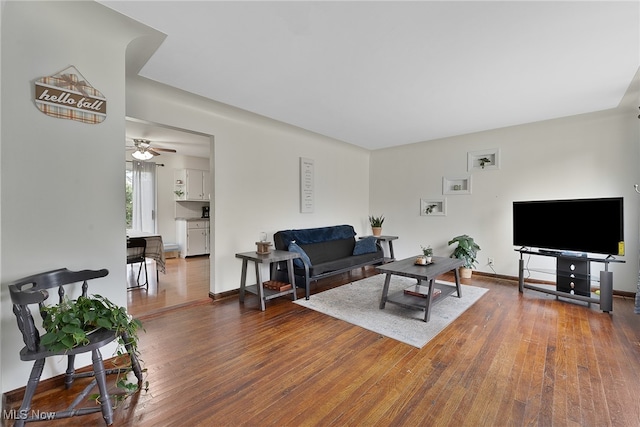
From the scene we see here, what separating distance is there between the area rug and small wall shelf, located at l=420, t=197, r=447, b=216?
64.8 inches

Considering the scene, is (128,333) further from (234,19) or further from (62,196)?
(234,19)

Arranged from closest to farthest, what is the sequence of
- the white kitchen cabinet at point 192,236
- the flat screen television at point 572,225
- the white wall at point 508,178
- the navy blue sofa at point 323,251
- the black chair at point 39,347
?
the black chair at point 39,347 < the flat screen television at point 572,225 < the white wall at point 508,178 < the navy blue sofa at point 323,251 < the white kitchen cabinet at point 192,236

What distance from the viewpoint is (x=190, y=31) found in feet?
6.72

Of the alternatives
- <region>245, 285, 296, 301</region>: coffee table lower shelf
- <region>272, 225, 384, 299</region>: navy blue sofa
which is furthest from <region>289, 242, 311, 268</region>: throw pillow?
<region>245, 285, 296, 301</region>: coffee table lower shelf

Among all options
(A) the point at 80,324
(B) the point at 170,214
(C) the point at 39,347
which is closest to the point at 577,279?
(A) the point at 80,324

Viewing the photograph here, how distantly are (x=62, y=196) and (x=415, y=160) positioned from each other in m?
5.52

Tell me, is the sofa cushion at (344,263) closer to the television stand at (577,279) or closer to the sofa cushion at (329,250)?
the sofa cushion at (329,250)

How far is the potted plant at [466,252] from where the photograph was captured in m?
4.82

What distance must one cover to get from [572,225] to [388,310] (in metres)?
2.77

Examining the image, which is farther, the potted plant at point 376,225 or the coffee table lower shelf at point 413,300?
the potted plant at point 376,225

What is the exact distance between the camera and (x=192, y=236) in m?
6.94

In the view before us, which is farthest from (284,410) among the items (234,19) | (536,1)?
(536,1)

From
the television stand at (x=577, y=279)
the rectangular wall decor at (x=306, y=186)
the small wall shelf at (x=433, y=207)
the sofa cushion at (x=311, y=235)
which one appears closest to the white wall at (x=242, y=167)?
the rectangular wall decor at (x=306, y=186)

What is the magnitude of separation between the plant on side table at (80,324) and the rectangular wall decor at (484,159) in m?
5.40
